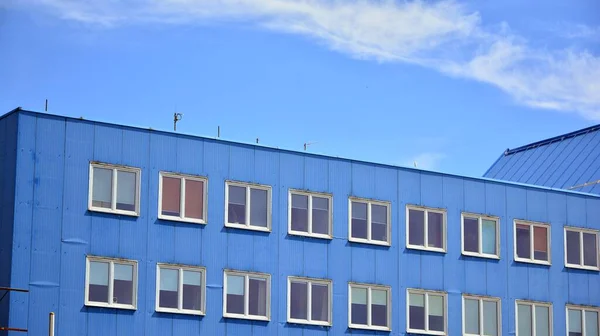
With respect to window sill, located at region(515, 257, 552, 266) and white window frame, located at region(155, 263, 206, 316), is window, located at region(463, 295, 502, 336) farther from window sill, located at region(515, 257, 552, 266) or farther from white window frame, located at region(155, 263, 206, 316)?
white window frame, located at region(155, 263, 206, 316)

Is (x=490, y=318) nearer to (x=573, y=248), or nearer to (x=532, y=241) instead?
(x=532, y=241)

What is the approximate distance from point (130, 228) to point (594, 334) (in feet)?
74.8

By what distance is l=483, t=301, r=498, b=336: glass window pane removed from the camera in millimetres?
53844

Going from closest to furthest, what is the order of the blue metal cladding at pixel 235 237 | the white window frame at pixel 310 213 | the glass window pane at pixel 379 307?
the blue metal cladding at pixel 235 237 → the white window frame at pixel 310 213 → the glass window pane at pixel 379 307

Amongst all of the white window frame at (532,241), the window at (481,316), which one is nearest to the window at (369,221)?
the window at (481,316)

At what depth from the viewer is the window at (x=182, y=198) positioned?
4666 cm

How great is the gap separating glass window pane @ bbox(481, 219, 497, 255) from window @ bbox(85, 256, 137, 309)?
16.5 m

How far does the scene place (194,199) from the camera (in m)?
47.3

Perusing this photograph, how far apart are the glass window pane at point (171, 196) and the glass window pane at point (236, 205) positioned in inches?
83.9

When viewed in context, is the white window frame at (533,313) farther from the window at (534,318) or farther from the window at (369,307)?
the window at (369,307)

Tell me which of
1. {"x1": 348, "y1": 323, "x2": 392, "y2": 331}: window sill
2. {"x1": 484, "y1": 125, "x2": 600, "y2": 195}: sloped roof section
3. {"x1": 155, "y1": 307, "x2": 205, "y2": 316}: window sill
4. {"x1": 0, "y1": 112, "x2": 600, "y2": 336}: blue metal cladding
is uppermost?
{"x1": 484, "y1": 125, "x2": 600, "y2": 195}: sloped roof section

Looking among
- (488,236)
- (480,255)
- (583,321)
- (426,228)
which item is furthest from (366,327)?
(583,321)

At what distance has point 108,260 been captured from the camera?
45031mm

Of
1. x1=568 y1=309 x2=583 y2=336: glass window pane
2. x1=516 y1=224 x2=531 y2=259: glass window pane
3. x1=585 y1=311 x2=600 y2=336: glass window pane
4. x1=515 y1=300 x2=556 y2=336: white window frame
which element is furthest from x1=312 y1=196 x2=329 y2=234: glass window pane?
x1=585 y1=311 x2=600 y2=336: glass window pane
